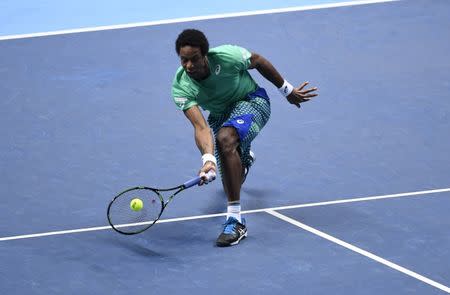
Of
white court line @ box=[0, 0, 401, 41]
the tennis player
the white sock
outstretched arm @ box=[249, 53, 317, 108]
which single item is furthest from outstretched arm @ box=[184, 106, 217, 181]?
white court line @ box=[0, 0, 401, 41]

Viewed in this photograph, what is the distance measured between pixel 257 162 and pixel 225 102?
3.34 feet

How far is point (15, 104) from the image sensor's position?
35.9ft

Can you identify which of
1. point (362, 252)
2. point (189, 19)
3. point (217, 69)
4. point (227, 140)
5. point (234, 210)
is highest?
point (189, 19)

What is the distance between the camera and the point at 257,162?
966 cm

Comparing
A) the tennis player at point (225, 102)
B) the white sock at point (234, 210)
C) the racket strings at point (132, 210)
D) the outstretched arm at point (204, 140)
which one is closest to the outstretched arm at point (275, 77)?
the tennis player at point (225, 102)

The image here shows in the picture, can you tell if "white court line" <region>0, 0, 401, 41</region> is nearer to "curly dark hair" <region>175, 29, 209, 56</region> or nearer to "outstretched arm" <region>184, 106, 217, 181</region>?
"outstretched arm" <region>184, 106, 217, 181</region>

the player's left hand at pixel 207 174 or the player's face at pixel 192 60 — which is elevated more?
the player's face at pixel 192 60

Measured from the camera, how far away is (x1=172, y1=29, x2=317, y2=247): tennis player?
8312mm

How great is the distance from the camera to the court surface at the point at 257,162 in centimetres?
798

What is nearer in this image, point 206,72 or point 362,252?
point 362,252

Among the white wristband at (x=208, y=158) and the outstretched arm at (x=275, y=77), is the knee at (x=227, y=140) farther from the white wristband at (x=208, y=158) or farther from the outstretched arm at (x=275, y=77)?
the outstretched arm at (x=275, y=77)

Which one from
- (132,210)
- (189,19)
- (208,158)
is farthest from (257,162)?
(189,19)

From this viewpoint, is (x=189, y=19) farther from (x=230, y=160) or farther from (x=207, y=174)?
(x=207, y=174)

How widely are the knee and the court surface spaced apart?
0.66 meters
